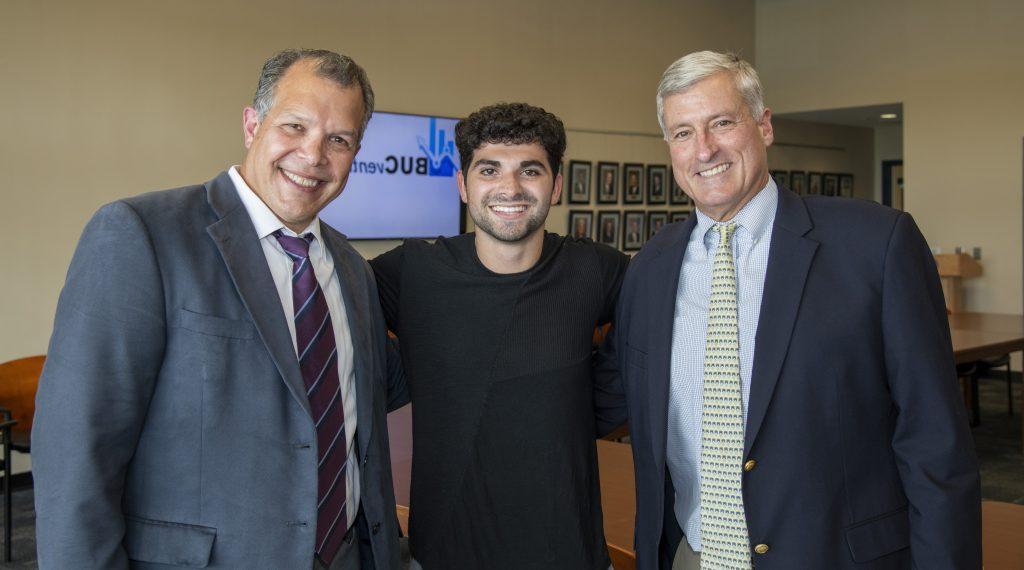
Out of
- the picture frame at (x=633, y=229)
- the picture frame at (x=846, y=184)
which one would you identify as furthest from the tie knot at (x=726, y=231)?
the picture frame at (x=846, y=184)

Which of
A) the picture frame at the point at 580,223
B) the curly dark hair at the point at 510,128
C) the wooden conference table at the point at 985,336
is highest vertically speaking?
the picture frame at the point at 580,223

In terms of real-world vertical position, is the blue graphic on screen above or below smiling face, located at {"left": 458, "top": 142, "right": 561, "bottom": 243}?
above

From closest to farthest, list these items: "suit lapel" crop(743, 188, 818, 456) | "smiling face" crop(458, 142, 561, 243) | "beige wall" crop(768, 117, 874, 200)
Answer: "suit lapel" crop(743, 188, 818, 456), "smiling face" crop(458, 142, 561, 243), "beige wall" crop(768, 117, 874, 200)

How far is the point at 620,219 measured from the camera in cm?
955

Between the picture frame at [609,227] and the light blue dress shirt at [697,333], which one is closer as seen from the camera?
the light blue dress shirt at [697,333]

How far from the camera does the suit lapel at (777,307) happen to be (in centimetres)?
178

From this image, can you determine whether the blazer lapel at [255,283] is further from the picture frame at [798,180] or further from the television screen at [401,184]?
the picture frame at [798,180]

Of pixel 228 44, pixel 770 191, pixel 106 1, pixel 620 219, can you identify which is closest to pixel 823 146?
pixel 620 219

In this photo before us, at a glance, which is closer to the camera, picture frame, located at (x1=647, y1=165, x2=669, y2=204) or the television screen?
the television screen

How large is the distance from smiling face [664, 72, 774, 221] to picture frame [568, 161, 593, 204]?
6.92 meters

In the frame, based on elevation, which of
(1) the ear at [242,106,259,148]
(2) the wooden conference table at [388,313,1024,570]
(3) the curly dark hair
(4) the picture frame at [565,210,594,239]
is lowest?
(2) the wooden conference table at [388,313,1024,570]

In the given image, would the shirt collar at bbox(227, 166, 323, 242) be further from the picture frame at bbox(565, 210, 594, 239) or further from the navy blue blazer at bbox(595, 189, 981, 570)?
the picture frame at bbox(565, 210, 594, 239)

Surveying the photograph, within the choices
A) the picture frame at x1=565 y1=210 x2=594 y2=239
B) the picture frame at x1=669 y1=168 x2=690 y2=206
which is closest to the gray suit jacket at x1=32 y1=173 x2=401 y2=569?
the picture frame at x1=565 y1=210 x2=594 y2=239

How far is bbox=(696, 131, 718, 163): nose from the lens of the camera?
1.98m
